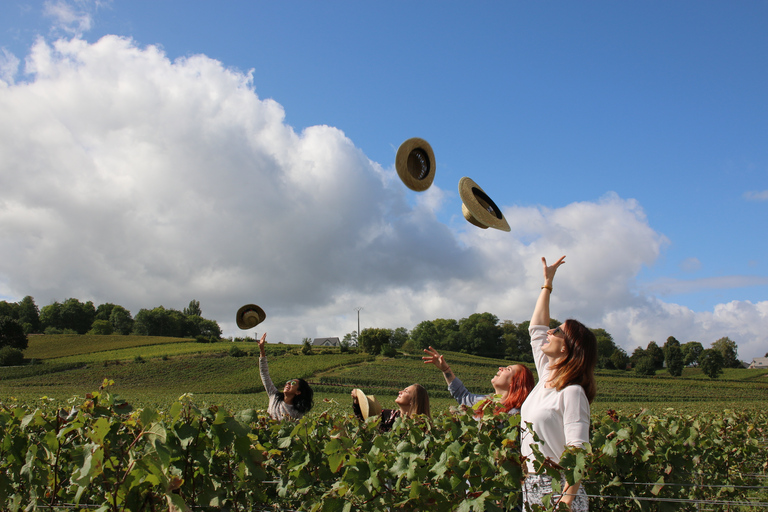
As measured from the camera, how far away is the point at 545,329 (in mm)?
2979

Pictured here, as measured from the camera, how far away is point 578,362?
2.32 meters

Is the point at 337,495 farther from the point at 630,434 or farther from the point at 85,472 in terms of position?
the point at 630,434

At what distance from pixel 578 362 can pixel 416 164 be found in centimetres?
341

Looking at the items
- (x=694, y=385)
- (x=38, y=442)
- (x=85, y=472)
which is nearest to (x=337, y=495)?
(x=85, y=472)

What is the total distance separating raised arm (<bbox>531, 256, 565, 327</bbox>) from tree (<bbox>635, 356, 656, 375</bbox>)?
8936cm

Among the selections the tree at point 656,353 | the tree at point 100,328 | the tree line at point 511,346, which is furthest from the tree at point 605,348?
the tree at point 100,328

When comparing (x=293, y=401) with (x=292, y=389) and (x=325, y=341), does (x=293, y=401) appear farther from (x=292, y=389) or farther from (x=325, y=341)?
(x=325, y=341)

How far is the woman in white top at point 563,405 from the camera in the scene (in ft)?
7.06

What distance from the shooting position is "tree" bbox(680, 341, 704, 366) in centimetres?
9350

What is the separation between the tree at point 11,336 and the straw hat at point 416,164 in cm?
8663

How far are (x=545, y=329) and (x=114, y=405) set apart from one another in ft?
8.07

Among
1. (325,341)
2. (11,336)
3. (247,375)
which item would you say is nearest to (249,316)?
(247,375)

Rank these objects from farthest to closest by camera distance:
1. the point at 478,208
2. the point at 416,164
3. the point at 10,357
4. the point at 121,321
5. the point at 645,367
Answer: the point at 121,321, the point at 645,367, the point at 10,357, the point at 416,164, the point at 478,208

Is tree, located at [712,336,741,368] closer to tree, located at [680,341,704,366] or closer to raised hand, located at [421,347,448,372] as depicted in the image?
tree, located at [680,341,704,366]
